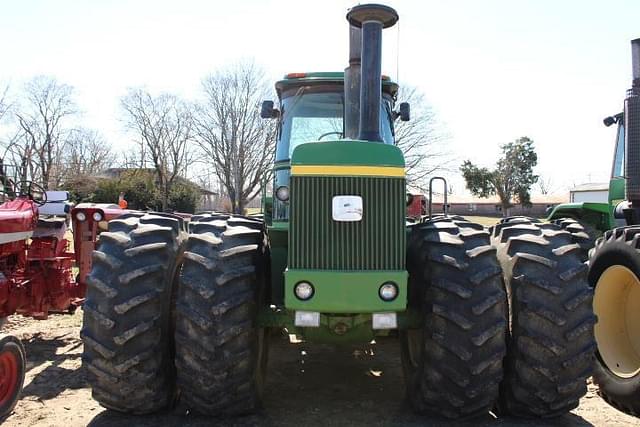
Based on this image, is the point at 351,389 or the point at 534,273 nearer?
the point at 534,273

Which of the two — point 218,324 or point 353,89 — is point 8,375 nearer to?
point 218,324

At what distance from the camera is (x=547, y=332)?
369cm

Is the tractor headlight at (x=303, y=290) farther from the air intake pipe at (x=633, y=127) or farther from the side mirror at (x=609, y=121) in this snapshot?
the side mirror at (x=609, y=121)

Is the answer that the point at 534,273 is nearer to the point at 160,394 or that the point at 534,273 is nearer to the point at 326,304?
the point at 326,304

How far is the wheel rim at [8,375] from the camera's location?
13.3 feet

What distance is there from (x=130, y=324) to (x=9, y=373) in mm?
1201

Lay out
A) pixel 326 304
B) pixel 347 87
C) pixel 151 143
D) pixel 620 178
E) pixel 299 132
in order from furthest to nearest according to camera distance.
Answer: pixel 151 143 < pixel 620 178 < pixel 299 132 < pixel 347 87 < pixel 326 304

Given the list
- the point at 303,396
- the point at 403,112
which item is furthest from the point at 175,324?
the point at 403,112

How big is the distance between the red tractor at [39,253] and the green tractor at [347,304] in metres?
2.53

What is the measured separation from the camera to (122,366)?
12.1 feet

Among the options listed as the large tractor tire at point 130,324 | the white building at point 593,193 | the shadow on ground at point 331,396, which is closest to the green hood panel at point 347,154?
the large tractor tire at point 130,324

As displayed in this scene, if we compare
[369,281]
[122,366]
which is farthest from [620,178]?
[122,366]

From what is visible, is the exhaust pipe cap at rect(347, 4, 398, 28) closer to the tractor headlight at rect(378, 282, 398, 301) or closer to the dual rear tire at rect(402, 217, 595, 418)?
the dual rear tire at rect(402, 217, 595, 418)

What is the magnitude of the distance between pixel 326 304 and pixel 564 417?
203 centimetres
